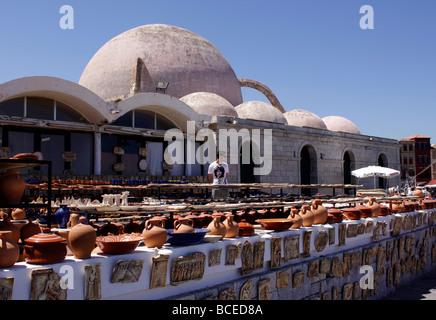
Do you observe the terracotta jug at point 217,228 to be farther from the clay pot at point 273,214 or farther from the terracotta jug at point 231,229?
the clay pot at point 273,214

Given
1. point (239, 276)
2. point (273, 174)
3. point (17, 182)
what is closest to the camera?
point (17, 182)

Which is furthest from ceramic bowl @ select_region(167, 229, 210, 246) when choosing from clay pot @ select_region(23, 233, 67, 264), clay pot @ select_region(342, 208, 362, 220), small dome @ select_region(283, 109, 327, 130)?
small dome @ select_region(283, 109, 327, 130)

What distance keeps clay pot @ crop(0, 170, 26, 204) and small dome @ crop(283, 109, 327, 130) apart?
19.4 meters

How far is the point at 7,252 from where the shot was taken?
11.0ft

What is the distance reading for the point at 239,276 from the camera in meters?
5.21

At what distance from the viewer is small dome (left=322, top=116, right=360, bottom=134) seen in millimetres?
25703

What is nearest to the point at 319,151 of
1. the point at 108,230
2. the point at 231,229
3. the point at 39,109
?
the point at 39,109

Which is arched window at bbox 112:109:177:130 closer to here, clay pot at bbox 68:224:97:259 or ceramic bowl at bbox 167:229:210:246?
ceramic bowl at bbox 167:229:210:246

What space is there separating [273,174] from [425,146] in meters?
39.1

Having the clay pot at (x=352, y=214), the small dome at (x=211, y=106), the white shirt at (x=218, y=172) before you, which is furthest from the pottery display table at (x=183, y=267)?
the small dome at (x=211, y=106)

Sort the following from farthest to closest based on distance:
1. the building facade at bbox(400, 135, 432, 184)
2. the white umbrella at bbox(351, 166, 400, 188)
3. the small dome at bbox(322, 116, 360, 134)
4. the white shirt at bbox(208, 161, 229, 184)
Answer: the building facade at bbox(400, 135, 432, 184)
the small dome at bbox(322, 116, 360, 134)
the white umbrella at bbox(351, 166, 400, 188)
the white shirt at bbox(208, 161, 229, 184)

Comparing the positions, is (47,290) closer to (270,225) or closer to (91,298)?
(91,298)

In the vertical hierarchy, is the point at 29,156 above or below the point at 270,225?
above
